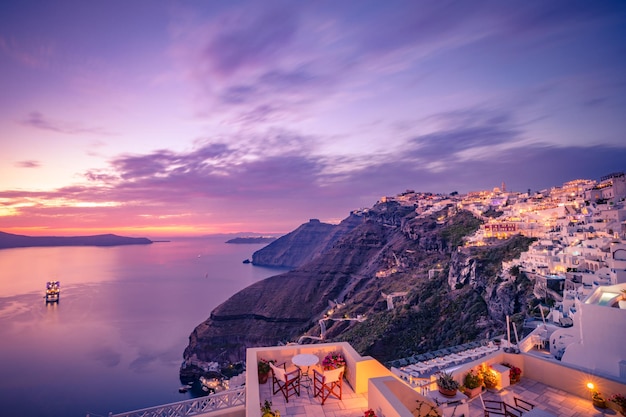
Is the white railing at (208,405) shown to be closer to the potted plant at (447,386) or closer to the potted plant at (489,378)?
the potted plant at (447,386)

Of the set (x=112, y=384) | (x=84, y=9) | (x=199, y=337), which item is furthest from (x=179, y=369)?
(x=84, y=9)

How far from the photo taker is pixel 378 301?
57.6 metres

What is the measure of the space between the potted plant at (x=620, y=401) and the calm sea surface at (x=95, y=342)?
52.9 m

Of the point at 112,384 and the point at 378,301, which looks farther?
the point at 378,301

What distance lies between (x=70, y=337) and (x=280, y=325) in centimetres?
4438

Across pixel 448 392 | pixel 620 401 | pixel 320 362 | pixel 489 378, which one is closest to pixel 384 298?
pixel 489 378

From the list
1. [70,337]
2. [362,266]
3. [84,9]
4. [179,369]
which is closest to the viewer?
[84,9]

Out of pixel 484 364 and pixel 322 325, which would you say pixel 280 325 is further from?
pixel 484 364

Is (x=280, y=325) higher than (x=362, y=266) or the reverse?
the reverse

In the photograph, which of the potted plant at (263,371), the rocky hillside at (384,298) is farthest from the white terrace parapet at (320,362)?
the rocky hillside at (384,298)

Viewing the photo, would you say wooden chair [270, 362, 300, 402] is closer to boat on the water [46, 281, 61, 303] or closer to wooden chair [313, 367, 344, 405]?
wooden chair [313, 367, 344, 405]

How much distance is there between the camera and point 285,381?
17.4 feet

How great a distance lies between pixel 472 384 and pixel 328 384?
2.98 meters

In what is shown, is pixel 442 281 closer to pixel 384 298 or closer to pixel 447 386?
pixel 384 298
